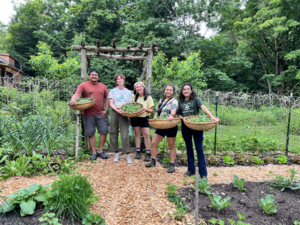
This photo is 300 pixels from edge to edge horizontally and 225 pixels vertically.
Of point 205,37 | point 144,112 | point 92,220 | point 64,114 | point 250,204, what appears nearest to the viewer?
point 92,220

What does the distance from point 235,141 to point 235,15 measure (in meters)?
18.4

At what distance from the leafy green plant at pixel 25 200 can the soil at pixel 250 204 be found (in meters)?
1.72

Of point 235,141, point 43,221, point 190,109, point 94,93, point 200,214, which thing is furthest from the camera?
point 235,141

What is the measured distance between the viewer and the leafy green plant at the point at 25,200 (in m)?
1.74

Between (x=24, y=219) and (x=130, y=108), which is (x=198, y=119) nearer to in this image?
(x=130, y=108)

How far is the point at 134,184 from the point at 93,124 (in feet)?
5.31

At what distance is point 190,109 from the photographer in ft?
9.83

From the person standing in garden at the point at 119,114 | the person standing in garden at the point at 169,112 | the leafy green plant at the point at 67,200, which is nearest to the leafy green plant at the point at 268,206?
the person standing in garden at the point at 169,112

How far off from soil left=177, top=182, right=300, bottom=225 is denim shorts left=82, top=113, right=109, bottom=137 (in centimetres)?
207

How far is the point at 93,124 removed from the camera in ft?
12.4

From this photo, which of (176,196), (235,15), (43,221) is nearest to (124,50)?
(176,196)

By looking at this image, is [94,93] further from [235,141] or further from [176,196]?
[235,141]

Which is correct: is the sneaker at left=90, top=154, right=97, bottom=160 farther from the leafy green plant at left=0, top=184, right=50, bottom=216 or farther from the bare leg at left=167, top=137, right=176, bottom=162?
the leafy green plant at left=0, top=184, right=50, bottom=216

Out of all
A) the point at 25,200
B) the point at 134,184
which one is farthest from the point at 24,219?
the point at 134,184
